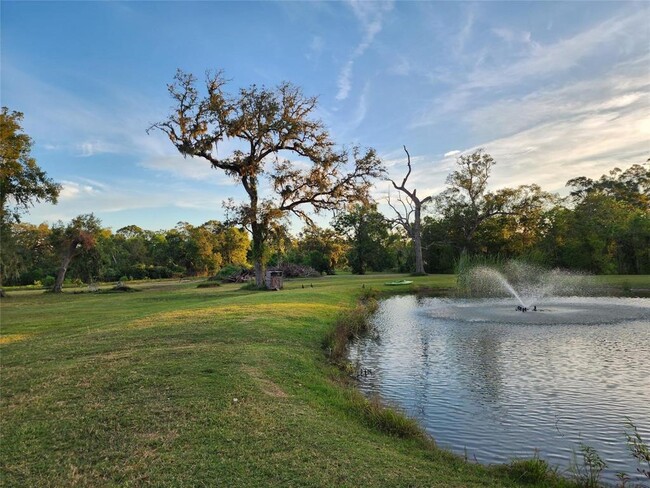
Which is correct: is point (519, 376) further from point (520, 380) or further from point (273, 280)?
point (273, 280)

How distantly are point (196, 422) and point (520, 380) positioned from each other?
22.7ft

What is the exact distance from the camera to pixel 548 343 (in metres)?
12.9

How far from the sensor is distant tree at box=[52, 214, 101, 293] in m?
40.0

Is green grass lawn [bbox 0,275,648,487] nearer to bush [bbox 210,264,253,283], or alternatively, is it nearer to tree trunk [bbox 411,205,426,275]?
bush [bbox 210,264,253,283]

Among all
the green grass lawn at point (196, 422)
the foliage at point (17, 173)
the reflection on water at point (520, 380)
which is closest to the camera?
the green grass lawn at point (196, 422)

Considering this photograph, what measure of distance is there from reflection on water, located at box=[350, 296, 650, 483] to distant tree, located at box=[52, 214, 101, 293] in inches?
1289

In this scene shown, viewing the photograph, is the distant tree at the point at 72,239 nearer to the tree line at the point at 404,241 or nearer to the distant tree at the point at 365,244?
the tree line at the point at 404,241

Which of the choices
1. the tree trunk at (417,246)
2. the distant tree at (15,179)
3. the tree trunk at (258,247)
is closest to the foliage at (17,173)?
the distant tree at (15,179)

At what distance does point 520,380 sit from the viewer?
959 cm

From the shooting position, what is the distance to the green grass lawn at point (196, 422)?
4.73 metres

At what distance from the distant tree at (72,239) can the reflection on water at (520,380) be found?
32.7 metres

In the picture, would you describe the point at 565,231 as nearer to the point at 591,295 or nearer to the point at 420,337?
the point at 591,295

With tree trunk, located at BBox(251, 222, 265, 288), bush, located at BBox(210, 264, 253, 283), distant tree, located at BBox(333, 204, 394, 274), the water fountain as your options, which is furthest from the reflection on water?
distant tree, located at BBox(333, 204, 394, 274)

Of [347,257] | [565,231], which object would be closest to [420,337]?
[565,231]
